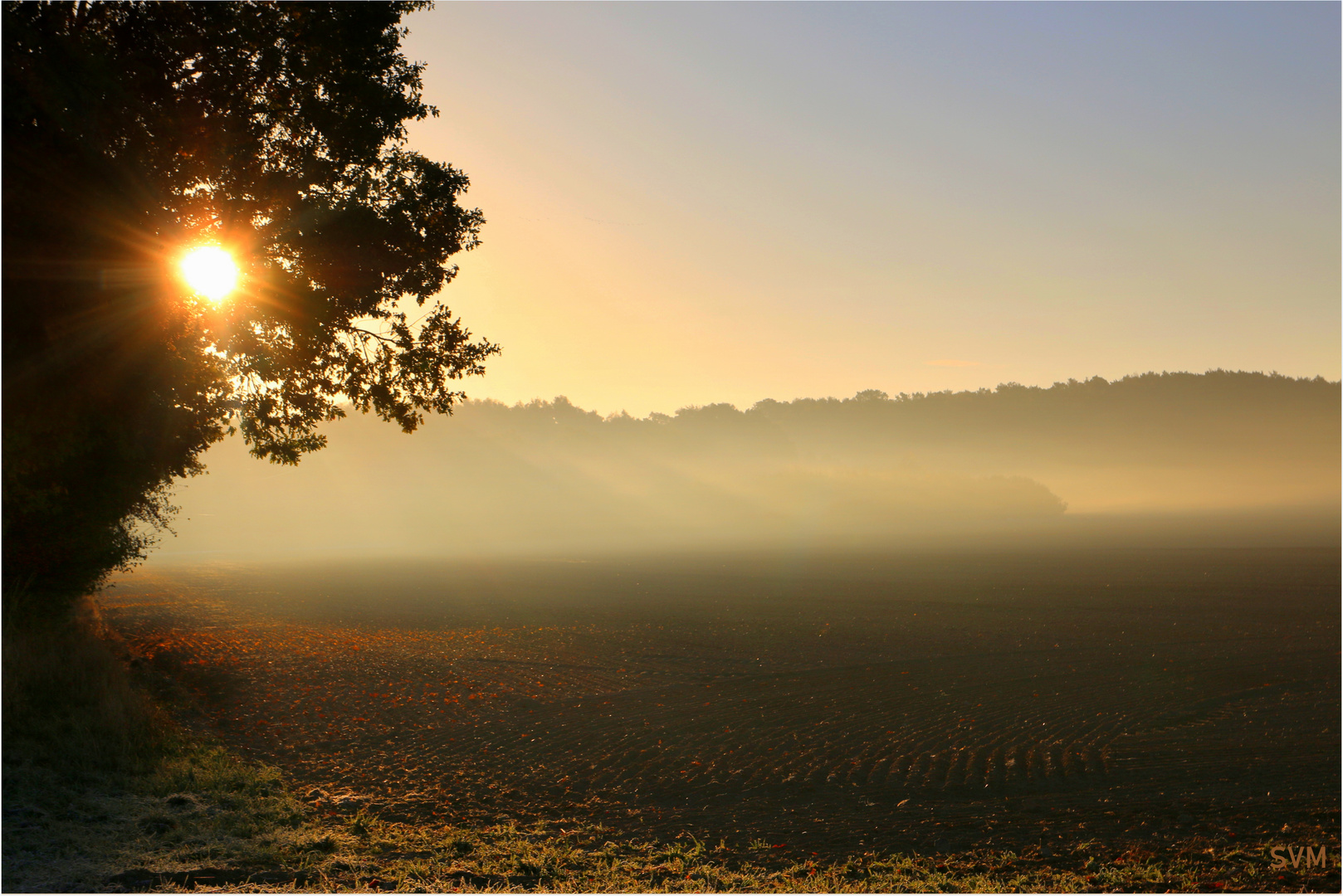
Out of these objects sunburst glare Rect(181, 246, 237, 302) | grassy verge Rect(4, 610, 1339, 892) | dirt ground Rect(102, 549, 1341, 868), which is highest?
sunburst glare Rect(181, 246, 237, 302)

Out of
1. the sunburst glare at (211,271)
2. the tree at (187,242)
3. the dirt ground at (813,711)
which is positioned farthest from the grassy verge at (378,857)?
the sunburst glare at (211,271)

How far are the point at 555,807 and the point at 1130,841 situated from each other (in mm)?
6335

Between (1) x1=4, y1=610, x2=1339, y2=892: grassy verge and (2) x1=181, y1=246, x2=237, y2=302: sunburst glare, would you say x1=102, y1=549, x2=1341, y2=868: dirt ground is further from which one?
(2) x1=181, y1=246, x2=237, y2=302: sunburst glare

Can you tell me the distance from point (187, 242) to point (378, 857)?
10.5m

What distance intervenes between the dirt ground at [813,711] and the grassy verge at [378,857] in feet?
1.68

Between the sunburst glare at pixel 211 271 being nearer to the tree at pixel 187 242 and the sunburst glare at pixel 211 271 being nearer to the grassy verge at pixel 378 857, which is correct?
the tree at pixel 187 242

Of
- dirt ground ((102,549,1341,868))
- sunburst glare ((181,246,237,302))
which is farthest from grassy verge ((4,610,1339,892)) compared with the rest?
sunburst glare ((181,246,237,302))

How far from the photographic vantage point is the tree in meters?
10.7

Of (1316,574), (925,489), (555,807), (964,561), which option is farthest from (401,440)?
Answer: (555,807)

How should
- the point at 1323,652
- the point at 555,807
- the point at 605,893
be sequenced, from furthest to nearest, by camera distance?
the point at 1323,652, the point at 555,807, the point at 605,893

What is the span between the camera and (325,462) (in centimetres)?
16500

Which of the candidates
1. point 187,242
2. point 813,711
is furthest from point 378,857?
point 187,242

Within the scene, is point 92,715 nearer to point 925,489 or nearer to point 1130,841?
point 1130,841

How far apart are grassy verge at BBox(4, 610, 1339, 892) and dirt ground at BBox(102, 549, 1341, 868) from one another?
0.51 metres
